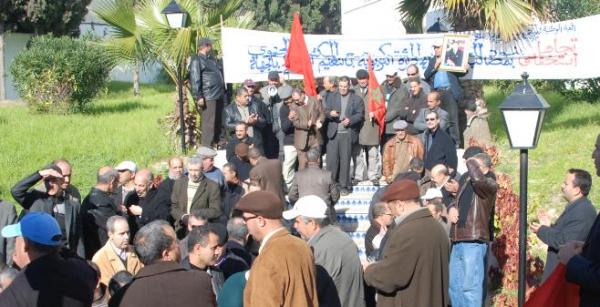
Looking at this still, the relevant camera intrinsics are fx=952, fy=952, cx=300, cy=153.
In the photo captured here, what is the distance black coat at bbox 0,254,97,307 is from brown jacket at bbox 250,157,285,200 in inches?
238

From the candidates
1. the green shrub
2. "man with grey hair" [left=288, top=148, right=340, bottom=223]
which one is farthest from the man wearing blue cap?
the green shrub

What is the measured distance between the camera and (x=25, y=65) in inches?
870

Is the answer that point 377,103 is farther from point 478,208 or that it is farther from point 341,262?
point 341,262

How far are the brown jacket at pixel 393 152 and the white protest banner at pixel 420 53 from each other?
3.05m

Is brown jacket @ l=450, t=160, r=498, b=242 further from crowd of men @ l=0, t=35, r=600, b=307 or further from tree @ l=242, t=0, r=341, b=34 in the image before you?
tree @ l=242, t=0, r=341, b=34

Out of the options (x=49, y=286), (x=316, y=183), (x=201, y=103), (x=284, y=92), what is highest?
(x=284, y=92)

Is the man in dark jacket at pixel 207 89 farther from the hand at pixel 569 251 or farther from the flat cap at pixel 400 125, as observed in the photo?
the hand at pixel 569 251

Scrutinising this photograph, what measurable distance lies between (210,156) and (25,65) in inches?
488

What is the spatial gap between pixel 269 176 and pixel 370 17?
28761mm

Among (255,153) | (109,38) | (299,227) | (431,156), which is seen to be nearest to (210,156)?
(255,153)

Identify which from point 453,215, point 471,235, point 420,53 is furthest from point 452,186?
point 420,53

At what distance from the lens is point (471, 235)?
29.4 feet

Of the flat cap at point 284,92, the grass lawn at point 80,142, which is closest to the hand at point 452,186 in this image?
the flat cap at point 284,92

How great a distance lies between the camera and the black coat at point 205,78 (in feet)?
49.1
